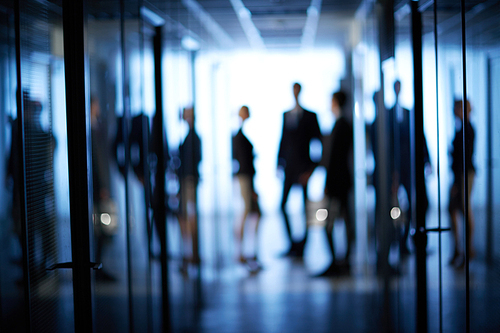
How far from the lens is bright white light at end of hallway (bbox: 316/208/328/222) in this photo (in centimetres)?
648

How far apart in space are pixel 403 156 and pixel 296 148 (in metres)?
2.97

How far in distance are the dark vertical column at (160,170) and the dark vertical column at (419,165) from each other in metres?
1.59

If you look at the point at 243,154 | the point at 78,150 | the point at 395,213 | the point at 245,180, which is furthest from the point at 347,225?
the point at 78,150

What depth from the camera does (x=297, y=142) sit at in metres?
6.16

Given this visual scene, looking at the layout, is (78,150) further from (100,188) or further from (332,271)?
(332,271)

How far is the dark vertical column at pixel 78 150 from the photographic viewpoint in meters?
2.28

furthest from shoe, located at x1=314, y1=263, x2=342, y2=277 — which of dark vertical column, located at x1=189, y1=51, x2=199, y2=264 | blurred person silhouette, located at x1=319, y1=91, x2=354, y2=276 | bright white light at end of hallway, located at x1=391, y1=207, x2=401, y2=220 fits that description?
bright white light at end of hallway, located at x1=391, y1=207, x2=401, y2=220

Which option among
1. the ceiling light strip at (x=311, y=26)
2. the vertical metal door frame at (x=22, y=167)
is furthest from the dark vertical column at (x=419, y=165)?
the ceiling light strip at (x=311, y=26)

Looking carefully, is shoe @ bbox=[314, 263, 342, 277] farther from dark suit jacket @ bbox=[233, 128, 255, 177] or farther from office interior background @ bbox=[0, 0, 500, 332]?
dark suit jacket @ bbox=[233, 128, 255, 177]

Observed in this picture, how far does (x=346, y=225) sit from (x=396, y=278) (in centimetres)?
223

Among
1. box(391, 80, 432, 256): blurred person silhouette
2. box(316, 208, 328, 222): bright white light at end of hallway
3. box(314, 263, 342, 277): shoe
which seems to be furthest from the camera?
box(316, 208, 328, 222): bright white light at end of hallway

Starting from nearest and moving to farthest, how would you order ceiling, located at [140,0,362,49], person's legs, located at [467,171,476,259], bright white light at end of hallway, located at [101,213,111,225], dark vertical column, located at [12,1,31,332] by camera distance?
dark vertical column, located at [12,1,31,332] < person's legs, located at [467,171,476,259] < bright white light at end of hallway, located at [101,213,111,225] < ceiling, located at [140,0,362,49]

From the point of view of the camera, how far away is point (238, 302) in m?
4.62

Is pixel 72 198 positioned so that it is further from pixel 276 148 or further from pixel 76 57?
pixel 276 148
